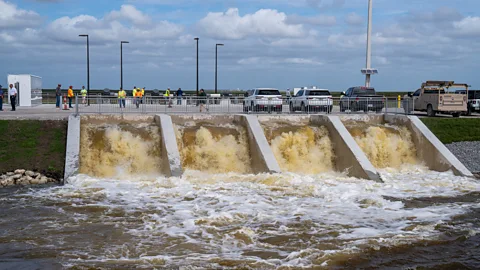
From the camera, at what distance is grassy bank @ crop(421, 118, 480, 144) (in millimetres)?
27594

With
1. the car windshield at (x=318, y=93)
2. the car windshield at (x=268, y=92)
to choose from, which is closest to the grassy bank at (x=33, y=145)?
the car windshield at (x=268, y=92)

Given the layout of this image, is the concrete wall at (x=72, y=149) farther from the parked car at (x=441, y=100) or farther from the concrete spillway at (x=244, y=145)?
the parked car at (x=441, y=100)

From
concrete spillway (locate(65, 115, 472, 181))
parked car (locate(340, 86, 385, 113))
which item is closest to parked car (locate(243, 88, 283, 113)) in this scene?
parked car (locate(340, 86, 385, 113))

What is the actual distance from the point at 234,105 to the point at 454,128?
12012mm

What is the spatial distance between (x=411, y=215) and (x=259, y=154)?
7.96 meters

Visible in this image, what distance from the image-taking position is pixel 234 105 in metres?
29.7

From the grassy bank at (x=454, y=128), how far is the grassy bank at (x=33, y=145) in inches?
734

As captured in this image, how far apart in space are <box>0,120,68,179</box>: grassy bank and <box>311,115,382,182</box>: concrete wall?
37.8 feet

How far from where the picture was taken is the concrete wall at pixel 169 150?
20156mm

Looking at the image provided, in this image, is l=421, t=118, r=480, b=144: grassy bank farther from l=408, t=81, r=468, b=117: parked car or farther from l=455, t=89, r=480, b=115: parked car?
l=455, t=89, r=480, b=115: parked car

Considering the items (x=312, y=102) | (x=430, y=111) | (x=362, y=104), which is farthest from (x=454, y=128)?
(x=312, y=102)

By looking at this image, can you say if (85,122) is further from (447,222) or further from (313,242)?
(447,222)

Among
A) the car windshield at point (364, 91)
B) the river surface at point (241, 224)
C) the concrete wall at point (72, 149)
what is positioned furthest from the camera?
the car windshield at point (364, 91)

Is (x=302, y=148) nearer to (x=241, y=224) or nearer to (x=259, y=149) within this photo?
(x=259, y=149)
